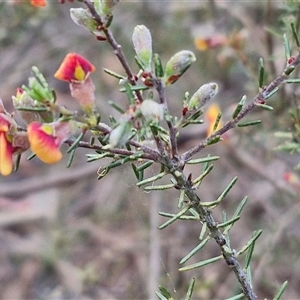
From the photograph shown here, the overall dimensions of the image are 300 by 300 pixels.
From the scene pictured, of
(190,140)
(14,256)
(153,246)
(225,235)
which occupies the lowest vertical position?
(14,256)

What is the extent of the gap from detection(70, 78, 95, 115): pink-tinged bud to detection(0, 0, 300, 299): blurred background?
1.17 metres

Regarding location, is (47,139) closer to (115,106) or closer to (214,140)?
(115,106)

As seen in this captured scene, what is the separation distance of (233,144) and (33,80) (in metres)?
1.45

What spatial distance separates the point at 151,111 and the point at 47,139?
0.12m

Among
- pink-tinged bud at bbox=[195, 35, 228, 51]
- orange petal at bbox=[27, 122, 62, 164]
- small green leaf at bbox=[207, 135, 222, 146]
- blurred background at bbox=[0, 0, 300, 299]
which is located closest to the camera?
orange petal at bbox=[27, 122, 62, 164]

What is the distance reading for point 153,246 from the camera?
6.63ft

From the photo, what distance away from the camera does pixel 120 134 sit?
1.84 ft

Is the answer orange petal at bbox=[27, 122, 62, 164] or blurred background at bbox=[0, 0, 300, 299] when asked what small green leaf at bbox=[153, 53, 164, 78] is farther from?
blurred background at bbox=[0, 0, 300, 299]

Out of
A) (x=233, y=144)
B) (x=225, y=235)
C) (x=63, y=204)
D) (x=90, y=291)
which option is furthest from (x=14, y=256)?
(x=225, y=235)

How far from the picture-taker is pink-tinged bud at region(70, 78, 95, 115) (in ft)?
1.95

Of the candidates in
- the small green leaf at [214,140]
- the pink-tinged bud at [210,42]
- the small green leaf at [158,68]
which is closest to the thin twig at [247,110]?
the small green leaf at [214,140]

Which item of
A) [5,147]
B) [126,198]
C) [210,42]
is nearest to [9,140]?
[5,147]

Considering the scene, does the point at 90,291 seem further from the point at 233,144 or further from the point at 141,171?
the point at 141,171

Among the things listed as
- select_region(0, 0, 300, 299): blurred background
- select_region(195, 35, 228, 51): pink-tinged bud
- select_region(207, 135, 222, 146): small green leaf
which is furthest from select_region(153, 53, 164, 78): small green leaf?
select_region(0, 0, 300, 299): blurred background
